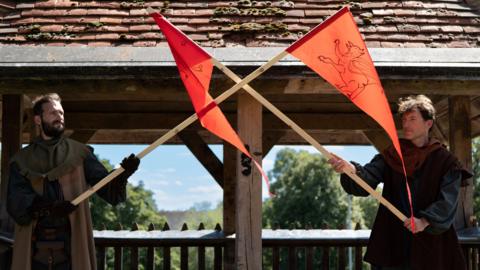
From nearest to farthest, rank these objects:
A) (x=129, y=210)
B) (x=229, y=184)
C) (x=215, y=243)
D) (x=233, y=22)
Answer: (x=233, y=22) < (x=215, y=243) < (x=229, y=184) < (x=129, y=210)

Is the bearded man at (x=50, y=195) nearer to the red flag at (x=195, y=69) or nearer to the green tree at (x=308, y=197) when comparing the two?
the red flag at (x=195, y=69)

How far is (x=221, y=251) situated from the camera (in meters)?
6.74

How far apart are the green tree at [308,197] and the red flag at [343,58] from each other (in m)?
38.1

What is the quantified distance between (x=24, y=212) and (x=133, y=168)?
686 millimetres

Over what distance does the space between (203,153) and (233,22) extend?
6.54ft

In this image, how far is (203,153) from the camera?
24.1 ft

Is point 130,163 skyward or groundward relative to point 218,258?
skyward

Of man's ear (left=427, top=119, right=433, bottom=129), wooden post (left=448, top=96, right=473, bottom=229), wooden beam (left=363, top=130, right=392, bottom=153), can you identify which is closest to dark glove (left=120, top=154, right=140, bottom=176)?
man's ear (left=427, top=119, right=433, bottom=129)

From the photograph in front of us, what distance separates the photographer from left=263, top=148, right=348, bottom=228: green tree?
4450 cm

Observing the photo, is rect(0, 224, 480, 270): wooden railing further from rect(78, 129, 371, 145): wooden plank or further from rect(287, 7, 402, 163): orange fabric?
rect(287, 7, 402, 163): orange fabric

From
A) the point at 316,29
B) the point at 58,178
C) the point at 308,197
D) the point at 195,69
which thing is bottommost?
the point at 58,178

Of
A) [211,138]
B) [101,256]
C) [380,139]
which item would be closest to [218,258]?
[101,256]

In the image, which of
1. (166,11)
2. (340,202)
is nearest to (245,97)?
(166,11)

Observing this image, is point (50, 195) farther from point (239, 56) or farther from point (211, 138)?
point (211, 138)
